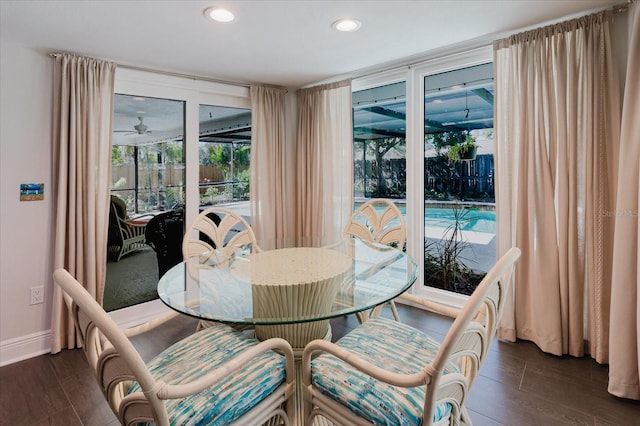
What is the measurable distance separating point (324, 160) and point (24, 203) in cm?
260

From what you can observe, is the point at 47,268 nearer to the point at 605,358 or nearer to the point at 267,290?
the point at 267,290

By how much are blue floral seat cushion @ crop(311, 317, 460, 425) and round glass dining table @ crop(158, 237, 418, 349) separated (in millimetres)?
170

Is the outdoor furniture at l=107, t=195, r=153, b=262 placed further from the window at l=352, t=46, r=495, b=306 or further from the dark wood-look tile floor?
the window at l=352, t=46, r=495, b=306

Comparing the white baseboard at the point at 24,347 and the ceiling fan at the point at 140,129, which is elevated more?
the ceiling fan at the point at 140,129

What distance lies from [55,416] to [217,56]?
2683 millimetres

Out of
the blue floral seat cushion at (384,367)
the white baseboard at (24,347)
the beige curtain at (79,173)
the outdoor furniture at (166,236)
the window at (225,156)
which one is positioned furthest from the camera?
the window at (225,156)

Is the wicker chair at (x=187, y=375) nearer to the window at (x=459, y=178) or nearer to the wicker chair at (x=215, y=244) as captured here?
the wicker chair at (x=215, y=244)

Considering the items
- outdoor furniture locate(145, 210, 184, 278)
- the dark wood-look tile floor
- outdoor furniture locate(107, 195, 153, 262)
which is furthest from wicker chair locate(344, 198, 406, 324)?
outdoor furniture locate(107, 195, 153, 262)

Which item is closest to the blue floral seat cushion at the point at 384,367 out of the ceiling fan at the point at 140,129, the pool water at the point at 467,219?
the pool water at the point at 467,219

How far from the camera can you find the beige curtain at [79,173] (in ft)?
8.63

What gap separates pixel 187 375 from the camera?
1.35 m

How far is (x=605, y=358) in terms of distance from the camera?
2.20 meters

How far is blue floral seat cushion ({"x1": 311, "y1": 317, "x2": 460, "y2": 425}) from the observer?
3.89 ft

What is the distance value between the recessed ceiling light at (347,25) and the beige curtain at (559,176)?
1097 millimetres
